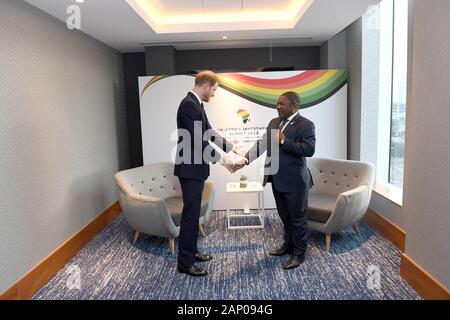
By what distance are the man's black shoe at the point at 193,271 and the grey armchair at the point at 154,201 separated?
0.47 meters

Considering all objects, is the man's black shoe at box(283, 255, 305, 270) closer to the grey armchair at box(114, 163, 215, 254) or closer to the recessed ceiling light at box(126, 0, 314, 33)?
the grey armchair at box(114, 163, 215, 254)

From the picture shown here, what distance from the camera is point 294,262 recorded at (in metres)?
3.38

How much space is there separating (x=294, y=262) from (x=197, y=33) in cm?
322

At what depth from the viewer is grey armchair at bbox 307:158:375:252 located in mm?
3582

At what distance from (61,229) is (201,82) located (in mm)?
2116

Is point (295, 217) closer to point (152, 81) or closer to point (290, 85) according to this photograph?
point (290, 85)

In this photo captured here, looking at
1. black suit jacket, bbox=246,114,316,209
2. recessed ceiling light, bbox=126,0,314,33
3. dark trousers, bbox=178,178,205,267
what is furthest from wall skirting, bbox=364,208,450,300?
recessed ceiling light, bbox=126,0,314,33

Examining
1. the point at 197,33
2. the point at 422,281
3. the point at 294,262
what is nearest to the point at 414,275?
the point at 422,281
